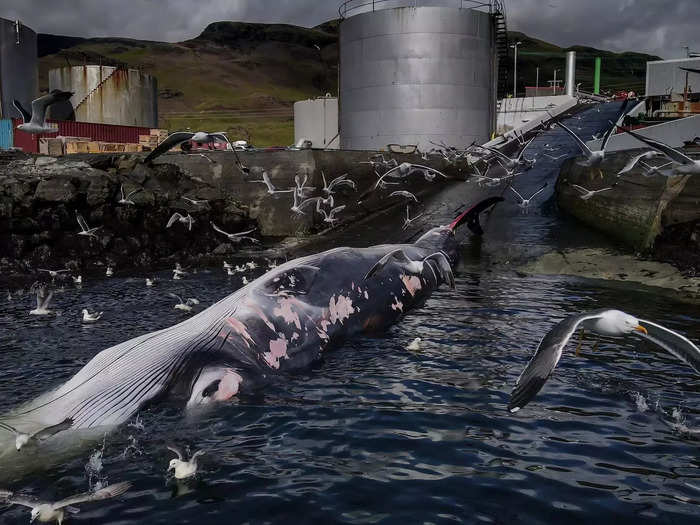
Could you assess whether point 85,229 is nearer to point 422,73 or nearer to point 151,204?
point 151,204

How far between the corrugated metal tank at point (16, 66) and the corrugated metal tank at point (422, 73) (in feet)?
81.9

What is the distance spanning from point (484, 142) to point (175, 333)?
42459mm

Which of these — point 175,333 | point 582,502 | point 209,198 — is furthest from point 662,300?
point 209,198

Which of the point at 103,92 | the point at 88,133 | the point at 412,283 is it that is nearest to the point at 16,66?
the point at 103,92

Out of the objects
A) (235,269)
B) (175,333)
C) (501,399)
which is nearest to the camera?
(175,333)

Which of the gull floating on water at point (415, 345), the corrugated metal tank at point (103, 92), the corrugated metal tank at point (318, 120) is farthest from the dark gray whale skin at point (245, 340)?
the corrugated metal tank at point (318, 120)

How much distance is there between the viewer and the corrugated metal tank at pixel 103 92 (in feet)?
168

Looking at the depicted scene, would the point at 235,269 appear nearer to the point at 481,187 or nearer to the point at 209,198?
the point at 209,198

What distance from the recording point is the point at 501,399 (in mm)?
9188

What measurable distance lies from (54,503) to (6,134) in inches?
1610

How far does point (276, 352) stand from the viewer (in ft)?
30.7

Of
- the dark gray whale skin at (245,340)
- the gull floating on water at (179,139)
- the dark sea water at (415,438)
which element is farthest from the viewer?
the gull floating on water at (179,139)

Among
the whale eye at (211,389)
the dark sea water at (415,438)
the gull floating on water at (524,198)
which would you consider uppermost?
the gull floating on water at (524,198)

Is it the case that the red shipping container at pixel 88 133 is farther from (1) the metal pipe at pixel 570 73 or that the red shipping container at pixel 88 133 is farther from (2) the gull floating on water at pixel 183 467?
(1) the metal pipe at pixel 570 73
